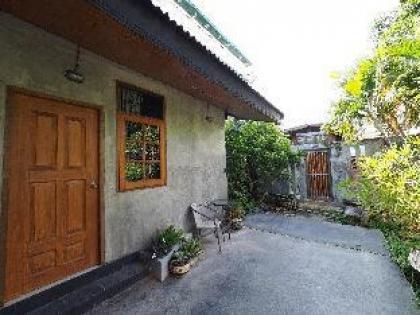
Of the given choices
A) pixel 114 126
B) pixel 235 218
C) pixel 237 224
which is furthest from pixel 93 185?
pixel 235 218

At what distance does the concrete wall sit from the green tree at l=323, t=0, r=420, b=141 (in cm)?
443

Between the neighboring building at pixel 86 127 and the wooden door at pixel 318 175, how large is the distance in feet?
27.0

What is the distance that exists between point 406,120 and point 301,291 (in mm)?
6619

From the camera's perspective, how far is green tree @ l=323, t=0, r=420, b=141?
25.2ft

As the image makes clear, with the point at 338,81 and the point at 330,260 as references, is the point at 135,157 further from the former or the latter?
the point at 338,81

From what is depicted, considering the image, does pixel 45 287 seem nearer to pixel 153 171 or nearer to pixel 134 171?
pixel 134 171

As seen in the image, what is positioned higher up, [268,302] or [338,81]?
[338,81]

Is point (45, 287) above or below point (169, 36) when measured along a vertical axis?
below

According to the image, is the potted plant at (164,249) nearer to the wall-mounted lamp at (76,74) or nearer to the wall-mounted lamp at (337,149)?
the wall-mounted lamp at (76,74)

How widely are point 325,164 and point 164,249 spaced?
9.94 m

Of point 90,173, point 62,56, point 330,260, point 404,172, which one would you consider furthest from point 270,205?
point 62,56

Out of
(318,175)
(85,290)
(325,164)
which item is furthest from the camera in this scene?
(318,175)

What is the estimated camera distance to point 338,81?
9477mm

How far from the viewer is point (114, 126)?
15.0ft
